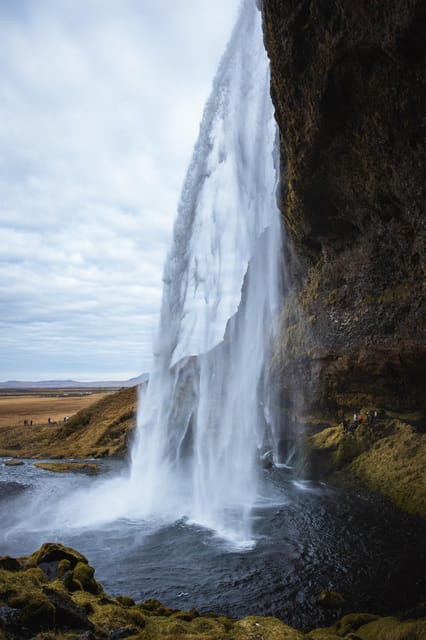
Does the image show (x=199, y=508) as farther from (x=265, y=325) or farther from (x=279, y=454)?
(x=265, y=325)

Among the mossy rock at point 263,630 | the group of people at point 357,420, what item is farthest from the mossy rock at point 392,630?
the group of people at point 357,420

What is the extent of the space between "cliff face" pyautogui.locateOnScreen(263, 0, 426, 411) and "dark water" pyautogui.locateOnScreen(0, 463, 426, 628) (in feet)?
20.8

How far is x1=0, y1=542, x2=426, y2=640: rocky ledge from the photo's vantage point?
5910 millimetres

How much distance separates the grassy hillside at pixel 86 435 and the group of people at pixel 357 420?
18776 millimetres

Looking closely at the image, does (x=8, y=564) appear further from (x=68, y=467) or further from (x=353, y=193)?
(x=68, y=467)

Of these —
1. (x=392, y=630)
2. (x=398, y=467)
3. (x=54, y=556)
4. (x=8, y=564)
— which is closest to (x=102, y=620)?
(x=8, y=564)

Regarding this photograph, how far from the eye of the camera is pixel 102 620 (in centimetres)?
696

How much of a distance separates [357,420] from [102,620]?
1621cm

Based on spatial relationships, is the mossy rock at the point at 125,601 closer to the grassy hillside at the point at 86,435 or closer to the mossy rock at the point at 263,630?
the mossy rock at the point at 263,630

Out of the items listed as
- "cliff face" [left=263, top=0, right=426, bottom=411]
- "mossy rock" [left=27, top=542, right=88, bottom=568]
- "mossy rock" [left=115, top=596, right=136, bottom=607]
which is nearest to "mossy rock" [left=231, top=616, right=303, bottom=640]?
"mossy rock" [left=115, top=596, right=136, bottom=607]

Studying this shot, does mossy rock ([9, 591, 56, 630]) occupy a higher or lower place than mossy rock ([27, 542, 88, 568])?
higher

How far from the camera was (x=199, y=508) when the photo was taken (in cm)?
1692

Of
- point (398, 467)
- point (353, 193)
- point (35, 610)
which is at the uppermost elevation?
point (353, 193)

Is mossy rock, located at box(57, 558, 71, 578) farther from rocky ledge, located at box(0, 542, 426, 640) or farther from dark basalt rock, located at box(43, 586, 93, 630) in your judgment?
dark basalt rock, located at box(43, 586, 93, 630)
